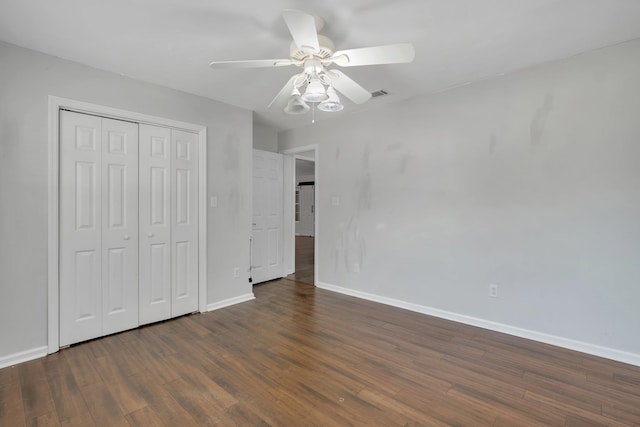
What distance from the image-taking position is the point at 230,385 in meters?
2.06

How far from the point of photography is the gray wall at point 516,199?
240 centimetres

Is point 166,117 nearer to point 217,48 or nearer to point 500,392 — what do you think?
point 217,48

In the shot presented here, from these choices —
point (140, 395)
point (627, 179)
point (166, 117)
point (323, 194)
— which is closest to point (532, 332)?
point (627, 179)

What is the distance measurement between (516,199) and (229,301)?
334 cm

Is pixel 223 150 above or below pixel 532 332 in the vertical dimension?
above

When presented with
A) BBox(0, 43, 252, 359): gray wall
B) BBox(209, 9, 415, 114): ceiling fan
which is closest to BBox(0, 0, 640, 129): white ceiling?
BBox(0, 43, 252, 359): gray wall

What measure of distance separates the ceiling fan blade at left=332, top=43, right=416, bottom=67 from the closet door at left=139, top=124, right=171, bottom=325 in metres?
2.17

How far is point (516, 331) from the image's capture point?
2840 mm

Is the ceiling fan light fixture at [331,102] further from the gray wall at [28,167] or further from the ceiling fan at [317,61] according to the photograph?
the gray wall at [28,167]

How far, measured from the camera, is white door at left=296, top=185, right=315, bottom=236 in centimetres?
1102

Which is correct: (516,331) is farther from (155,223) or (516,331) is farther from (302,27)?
(155,223)

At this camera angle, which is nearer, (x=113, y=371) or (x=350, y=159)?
(x=113, y=371)

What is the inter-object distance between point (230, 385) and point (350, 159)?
118 inches

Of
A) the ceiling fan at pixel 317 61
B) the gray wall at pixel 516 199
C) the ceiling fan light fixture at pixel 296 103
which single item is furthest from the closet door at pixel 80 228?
the gray wall at pixel 516 199
